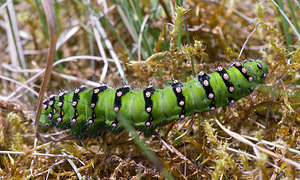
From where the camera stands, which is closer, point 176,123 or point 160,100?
point 160,100

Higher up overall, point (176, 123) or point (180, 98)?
point (180, 98)

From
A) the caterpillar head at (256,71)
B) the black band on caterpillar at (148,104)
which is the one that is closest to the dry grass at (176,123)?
the black band on caterpillar at (148,104)

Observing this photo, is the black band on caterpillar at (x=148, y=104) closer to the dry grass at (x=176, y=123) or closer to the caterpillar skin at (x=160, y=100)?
the caterpillar skin at (x=160, y=100)

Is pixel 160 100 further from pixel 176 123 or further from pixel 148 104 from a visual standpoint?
pixel 176 123

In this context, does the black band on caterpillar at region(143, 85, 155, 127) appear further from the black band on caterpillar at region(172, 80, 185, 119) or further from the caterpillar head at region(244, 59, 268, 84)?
the caterpillar head at region(244, 59, 268, 84)

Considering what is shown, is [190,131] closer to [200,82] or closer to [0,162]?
[200,82]

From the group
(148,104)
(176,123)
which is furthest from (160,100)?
(176,123)
